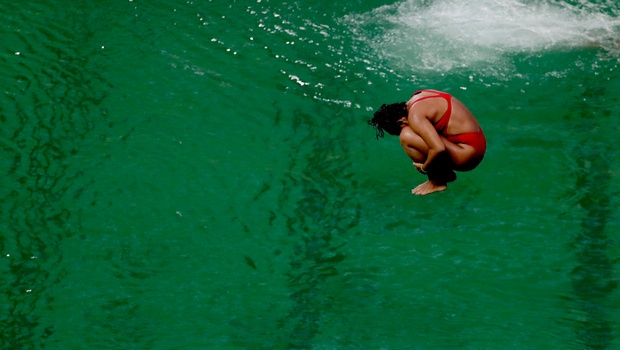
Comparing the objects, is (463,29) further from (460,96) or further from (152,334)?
(152,334)

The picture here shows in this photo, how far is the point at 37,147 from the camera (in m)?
9.39

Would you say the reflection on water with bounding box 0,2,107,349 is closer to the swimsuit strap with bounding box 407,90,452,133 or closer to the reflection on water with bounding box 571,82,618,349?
the swimsuit strap with bounding box 407,90,452,133

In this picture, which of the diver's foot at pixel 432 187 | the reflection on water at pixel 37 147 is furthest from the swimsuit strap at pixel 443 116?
the reflection on water at pixel 37 147

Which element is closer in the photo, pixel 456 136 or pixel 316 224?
pixel 456 136

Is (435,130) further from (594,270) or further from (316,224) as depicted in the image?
(594,270)

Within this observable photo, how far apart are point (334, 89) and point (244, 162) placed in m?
1.16

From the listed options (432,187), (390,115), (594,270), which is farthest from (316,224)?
(390,115)

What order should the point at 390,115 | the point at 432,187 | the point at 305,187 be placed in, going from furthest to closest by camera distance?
the point at 305,187, the point at 432,187, the point at 390,115

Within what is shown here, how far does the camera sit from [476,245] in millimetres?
8930

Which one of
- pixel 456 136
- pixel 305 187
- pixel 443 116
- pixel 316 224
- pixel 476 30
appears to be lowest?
pixel 316 224

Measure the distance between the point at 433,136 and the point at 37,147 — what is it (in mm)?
4634

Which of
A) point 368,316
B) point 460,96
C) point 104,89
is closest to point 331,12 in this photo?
point 460,96

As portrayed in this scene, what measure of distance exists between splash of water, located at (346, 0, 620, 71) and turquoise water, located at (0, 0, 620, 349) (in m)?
0.02

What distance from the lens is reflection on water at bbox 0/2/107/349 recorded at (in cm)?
864
